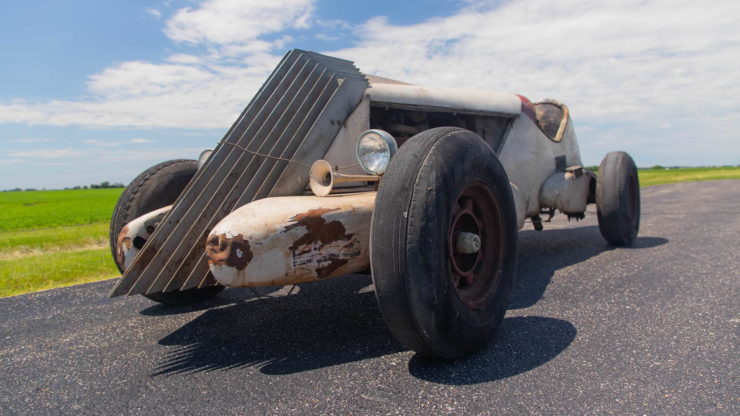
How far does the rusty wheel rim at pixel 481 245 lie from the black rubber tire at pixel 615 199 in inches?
126

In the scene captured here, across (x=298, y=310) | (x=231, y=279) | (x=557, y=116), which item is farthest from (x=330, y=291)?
(x=557, y=116)

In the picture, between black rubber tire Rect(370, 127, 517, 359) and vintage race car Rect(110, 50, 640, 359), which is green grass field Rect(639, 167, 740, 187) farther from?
black rubber tire Rect(370, 127, 517, 359)

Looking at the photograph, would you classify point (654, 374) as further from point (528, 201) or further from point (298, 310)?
point (528, 201)

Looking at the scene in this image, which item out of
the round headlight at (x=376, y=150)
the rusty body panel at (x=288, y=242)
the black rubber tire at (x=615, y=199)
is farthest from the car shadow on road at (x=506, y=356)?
the black rubber tire at (x=615, y=199)

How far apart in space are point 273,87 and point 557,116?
4.06 m

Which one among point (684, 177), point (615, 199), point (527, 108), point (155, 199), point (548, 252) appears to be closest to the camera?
Result: point (155, 199)

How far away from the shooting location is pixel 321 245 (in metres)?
2.75

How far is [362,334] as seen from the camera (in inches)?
127

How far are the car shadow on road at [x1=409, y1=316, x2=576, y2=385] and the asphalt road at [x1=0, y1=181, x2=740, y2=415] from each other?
0.04ft

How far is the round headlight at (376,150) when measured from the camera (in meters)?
3.07

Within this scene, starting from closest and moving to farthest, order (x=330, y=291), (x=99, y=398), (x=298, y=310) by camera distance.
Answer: (x=99, y=398)
(x=298, y=310)
(x=330, y=291)

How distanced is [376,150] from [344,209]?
0.47 meters

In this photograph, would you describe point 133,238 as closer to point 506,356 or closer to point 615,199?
point 506,356

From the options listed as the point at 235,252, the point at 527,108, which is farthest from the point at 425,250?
the point at 527,108
